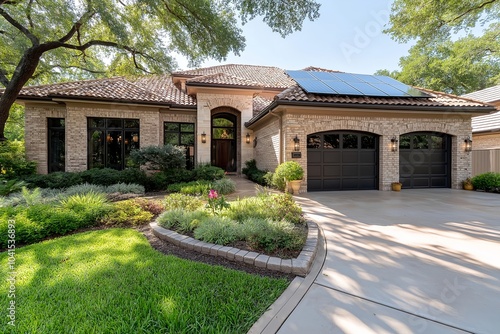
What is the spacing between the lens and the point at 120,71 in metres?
11.3

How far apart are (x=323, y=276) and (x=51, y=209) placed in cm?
567

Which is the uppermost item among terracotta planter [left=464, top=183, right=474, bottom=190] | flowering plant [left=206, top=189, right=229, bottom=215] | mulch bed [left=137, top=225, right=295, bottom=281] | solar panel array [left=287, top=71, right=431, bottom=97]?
solar panel array [left=287, top=71, right=431, bottom=97]

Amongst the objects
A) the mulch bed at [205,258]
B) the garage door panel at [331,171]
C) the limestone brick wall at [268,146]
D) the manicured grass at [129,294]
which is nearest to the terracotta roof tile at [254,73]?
the limestone brick wall at [268,146]

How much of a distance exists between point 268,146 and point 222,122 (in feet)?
16.5

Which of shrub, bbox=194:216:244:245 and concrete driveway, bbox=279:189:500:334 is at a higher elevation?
shrub, bbox=194:216:244:245

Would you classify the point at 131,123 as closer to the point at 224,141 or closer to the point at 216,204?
the point at 224,141

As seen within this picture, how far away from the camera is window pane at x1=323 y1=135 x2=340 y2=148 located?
961 centimetres

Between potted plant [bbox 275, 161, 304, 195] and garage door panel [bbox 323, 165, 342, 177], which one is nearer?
potted plant [bbox 275, 161, 304, 195]

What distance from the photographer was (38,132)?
11172 mm

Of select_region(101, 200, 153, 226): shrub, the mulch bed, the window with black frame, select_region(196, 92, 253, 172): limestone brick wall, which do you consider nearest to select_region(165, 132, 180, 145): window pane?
the window with black frame

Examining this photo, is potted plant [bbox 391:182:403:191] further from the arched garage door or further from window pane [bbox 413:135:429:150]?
window pane [bbox 413:135:429:150]

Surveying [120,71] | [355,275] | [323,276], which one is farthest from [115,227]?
[120,71]

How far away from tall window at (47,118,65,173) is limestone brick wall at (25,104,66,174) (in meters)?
0.22

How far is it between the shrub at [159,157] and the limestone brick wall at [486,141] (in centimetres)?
1716
